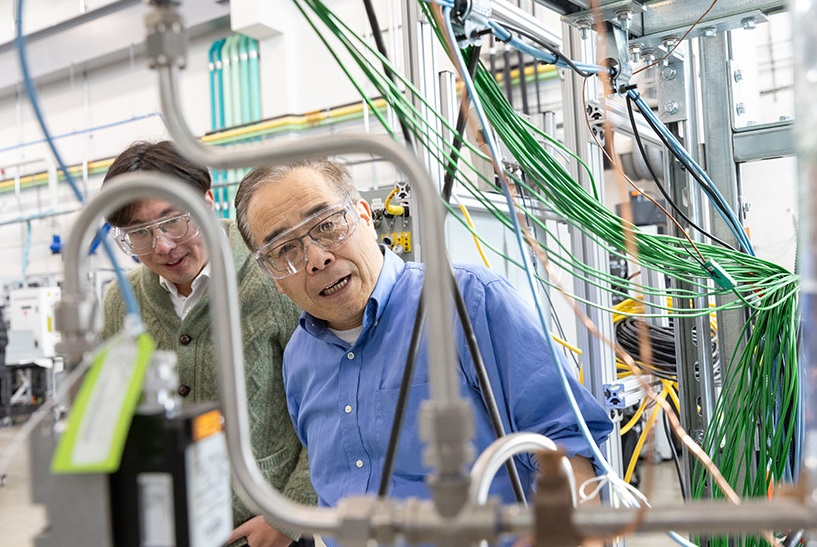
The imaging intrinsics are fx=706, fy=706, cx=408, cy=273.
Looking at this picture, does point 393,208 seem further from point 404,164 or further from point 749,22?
point 404,164

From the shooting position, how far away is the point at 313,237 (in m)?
1.24

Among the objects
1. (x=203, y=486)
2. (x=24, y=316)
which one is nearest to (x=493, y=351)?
(x=203, y=486)

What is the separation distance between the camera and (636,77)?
1.41 meters

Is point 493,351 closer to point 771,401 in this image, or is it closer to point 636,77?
point 771,401

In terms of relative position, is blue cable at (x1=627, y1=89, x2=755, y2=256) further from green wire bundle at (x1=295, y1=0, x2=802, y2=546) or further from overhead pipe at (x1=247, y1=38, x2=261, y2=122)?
overhead pipe at (x1=247, y1=38, x2=261, y2=122)

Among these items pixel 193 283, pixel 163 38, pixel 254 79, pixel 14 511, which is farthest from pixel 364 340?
pixel 254 79

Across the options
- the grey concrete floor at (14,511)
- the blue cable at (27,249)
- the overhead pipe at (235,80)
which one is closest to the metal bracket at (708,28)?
the grey concrete floor at (14,511)

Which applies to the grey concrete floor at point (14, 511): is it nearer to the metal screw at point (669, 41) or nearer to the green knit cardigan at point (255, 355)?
the green knit cardigan at point (255, 355)

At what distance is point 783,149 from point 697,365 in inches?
19.3

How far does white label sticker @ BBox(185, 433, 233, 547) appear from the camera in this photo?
0.45 metres

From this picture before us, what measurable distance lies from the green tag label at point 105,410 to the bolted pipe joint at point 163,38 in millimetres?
186

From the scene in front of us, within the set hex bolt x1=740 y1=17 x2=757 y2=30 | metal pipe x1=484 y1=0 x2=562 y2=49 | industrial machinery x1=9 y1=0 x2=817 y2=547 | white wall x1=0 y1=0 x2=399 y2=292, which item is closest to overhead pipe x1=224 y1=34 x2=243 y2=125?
white wall x1=0 y1=0 x2=399 y2=292

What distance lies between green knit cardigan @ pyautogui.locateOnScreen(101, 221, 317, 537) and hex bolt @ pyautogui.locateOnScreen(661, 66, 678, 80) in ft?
3.10

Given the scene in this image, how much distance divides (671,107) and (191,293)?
3.62ft
